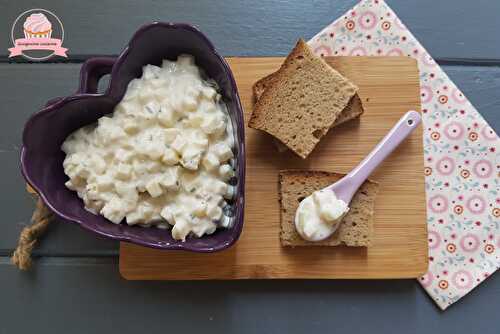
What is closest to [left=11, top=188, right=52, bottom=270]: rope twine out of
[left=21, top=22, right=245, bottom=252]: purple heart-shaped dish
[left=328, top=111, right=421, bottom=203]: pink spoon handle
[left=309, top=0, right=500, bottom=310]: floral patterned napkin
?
[left=21, top=22, right=245, bottom=252]: purple heart-shaped dish

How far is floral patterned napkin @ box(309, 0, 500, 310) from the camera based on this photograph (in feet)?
4.40

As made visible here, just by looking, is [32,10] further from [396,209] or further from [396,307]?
[396,307]

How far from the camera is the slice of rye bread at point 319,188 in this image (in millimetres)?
1259

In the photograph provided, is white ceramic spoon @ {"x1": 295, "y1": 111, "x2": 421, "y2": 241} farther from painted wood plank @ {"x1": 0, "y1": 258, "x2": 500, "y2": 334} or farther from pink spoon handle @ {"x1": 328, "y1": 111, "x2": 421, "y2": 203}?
painted wood plank @ {"x1": 0, "y1": 258, "x2": 500, "y2": 334}

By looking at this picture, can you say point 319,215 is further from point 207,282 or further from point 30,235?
point 30,235

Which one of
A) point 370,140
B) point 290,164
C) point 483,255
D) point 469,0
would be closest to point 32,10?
point 290,164

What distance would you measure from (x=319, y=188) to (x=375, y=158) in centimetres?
17

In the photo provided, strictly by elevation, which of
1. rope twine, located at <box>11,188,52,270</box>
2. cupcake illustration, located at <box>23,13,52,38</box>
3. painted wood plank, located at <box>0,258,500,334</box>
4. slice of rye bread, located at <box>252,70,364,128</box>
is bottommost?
painted wood plank, located at <box>0,258,500,334</box>

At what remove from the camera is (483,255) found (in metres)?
1.34

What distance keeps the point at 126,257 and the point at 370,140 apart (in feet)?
2.42

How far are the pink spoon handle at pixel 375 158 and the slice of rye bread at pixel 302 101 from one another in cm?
13

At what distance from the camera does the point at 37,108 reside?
1.43 metres

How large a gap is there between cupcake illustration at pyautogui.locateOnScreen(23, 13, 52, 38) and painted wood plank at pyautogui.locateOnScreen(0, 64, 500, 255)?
0.32ft

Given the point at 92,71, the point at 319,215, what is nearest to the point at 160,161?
the point at 92,71
